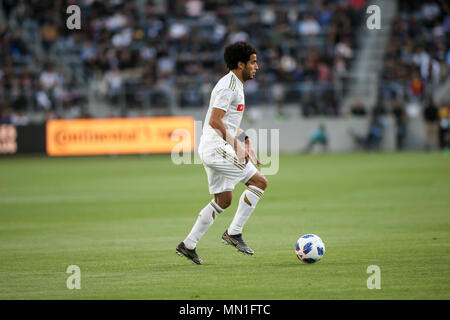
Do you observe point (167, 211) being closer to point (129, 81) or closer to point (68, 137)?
point (68, 137)

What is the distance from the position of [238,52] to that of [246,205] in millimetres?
1895

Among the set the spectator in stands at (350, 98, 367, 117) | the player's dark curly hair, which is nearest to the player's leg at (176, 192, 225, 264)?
the player's dark curly hair

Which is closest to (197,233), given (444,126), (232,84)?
(232,84)

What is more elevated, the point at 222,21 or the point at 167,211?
the point at 222,21

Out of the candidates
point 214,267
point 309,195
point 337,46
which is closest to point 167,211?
point 309,195

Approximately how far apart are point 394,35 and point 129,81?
42.9 ft

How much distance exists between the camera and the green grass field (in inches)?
289

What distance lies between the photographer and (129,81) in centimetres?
3578

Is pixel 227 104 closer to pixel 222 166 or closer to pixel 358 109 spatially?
pixel 222 166

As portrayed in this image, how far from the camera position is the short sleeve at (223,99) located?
863cm

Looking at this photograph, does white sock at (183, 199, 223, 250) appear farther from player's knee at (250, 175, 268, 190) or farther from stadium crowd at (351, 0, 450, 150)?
stadium crowd at (351, 0, 450, 150)

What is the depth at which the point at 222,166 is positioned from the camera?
8.77m

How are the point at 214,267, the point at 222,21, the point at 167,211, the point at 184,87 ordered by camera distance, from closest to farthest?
1. the point at 214,267
2. the point at 167,211
3. the point at 184,87
4. the point at 222,21

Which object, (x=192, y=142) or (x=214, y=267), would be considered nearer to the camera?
(x=214, y=267)
